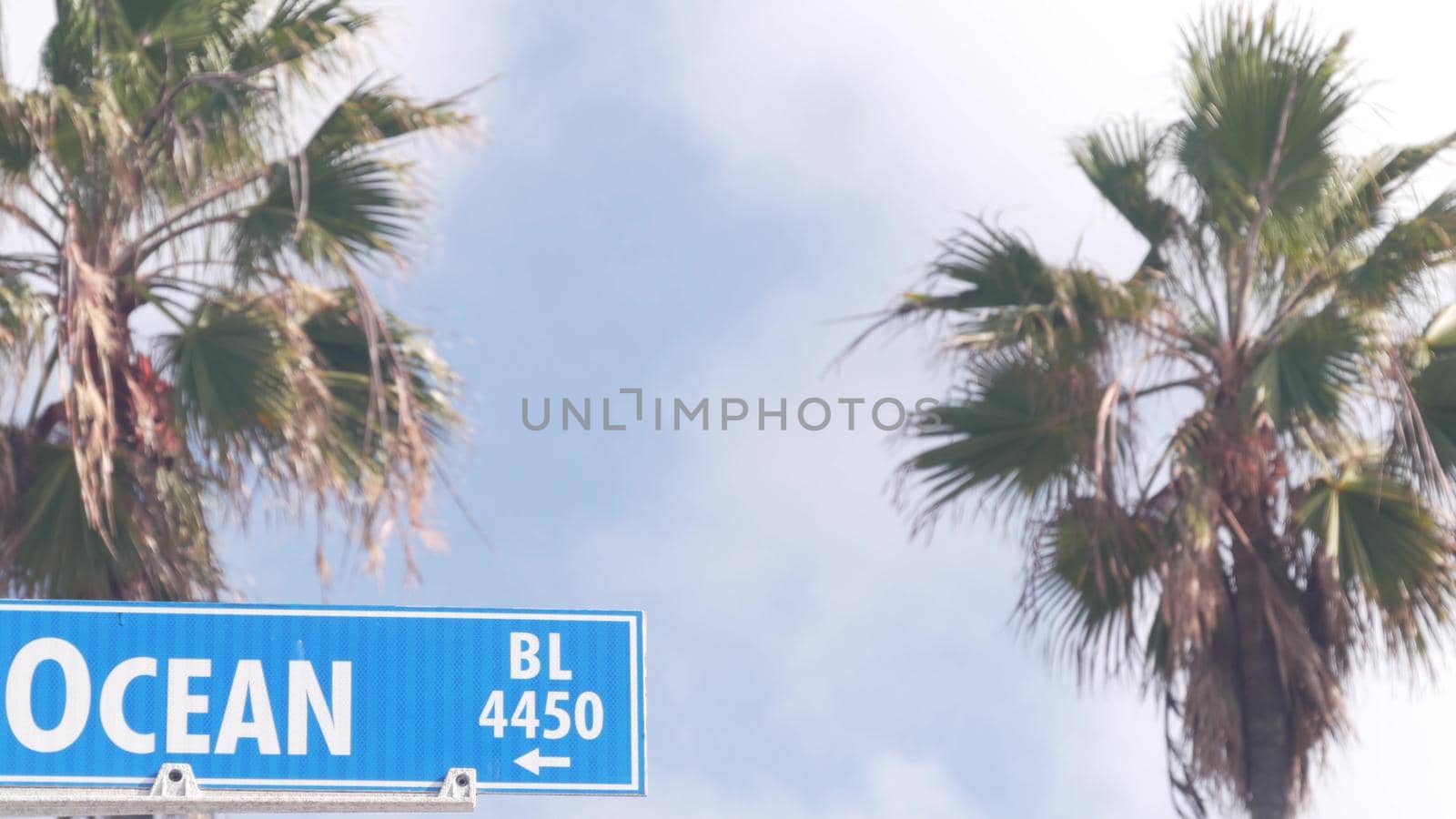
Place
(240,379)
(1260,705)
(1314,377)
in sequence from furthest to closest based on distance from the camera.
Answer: (1260,705) < (1314,377) < (240,379)

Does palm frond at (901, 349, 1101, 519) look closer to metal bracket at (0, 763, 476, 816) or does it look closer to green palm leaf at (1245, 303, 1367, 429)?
green palm leaf at (1245, 303, 1367, 429)

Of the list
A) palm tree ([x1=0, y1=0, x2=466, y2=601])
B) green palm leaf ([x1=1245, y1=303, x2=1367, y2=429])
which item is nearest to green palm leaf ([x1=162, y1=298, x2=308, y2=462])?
palm tree ([x1=0, y1=0, x2=466, y2=601])

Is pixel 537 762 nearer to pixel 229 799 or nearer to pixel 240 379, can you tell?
pixel 229 799

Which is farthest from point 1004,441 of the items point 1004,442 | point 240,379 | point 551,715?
point 551,715

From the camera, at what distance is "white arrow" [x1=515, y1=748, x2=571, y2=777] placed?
4148mm

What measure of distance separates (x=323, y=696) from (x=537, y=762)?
17.6 inches

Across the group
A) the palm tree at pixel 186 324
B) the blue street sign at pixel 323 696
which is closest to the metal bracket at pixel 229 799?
the blue street sign at pixel 323 696

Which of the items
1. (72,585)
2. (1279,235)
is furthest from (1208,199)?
(72,585)

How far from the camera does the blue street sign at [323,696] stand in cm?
411

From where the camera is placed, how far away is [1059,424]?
9.75 m

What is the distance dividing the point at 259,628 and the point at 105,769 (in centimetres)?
40

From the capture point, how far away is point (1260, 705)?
9414mm

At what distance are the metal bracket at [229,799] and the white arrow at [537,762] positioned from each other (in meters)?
0.11

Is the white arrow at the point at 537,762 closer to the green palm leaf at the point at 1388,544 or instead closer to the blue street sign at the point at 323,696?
the blue street sign at the point at 323,696
